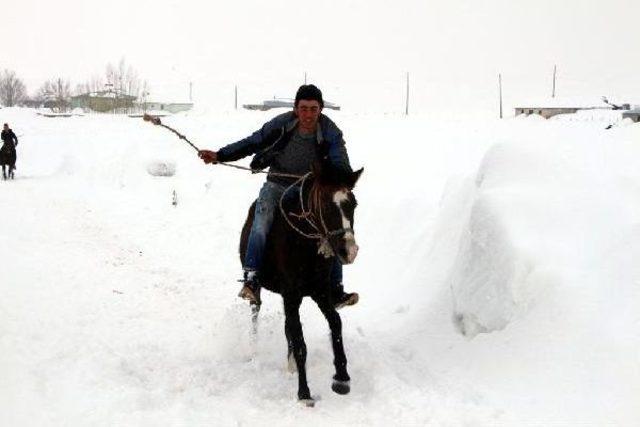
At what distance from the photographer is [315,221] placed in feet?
17.0

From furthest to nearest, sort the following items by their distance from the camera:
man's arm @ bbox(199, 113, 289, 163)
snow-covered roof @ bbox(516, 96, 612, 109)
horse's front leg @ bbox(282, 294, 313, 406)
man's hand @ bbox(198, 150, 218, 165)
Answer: snow-covered roof @ bbox(516, 96, 612, 109)
man's hand @ bbox(198, 150, 218, 165)
man's arm @ bbox(199, 113, 289, 163)
horse's front leg @ bbox(282, 294, 313, 406)

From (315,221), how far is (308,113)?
112 cm

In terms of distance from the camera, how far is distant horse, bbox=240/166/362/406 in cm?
496

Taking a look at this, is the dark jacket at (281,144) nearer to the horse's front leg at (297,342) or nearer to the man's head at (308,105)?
the man's head at (308,105)

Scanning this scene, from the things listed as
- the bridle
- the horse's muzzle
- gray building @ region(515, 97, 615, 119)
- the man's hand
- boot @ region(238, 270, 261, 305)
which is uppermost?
gray building @ region(515, 97, 615, 119)

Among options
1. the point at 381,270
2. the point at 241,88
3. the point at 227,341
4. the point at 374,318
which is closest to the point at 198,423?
the point at 227,341

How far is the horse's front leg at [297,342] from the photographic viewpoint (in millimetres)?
5156

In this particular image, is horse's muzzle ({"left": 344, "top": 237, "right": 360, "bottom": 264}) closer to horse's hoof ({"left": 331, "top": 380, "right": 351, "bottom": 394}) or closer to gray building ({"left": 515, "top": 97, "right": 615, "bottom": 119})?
horse's hoof ({"left": 331, "top": 380, "right": 351, "bottom": 394})

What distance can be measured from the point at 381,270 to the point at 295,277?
4.91 metres

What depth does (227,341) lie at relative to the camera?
21.2ft

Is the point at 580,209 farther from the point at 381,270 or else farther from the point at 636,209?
the point at 381,270

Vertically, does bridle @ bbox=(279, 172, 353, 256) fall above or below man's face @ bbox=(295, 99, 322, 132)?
below

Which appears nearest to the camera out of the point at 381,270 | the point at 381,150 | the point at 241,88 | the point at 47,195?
the point at 381,270

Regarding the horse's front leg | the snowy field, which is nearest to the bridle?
the horse's front leg
